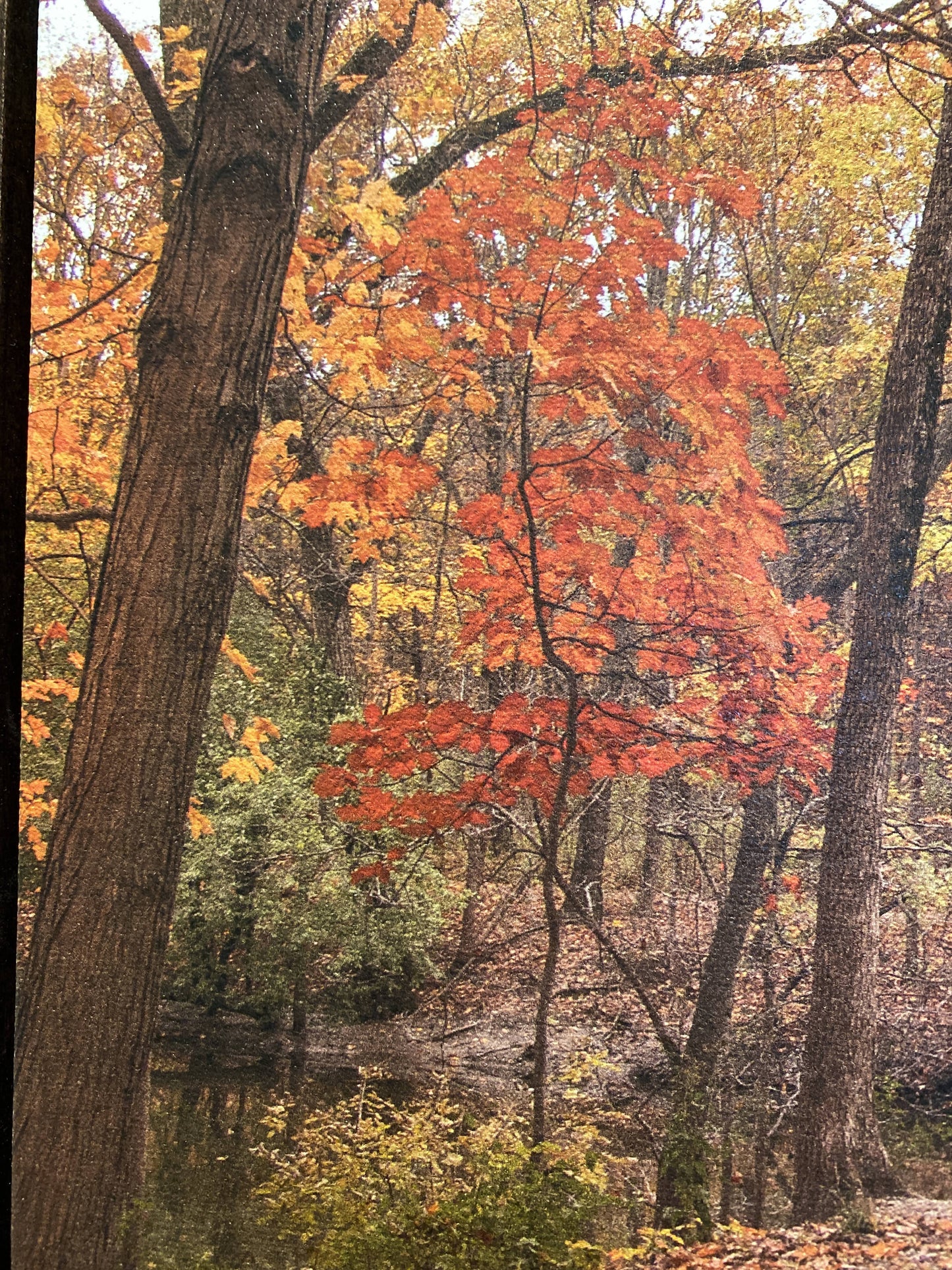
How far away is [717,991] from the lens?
200 cm

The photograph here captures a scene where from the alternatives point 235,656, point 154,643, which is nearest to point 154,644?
point 154,643

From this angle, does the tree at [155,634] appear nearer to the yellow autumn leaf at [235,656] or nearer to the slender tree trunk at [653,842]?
the yellow autumn leaf at [235,656]

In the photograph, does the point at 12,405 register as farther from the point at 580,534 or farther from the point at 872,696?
the point at 872,696

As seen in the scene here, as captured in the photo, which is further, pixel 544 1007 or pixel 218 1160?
pixel 544 1007

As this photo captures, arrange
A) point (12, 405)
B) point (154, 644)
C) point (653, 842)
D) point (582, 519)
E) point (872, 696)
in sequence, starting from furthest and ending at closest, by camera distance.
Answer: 1. point (582, 519)
2. point (653, 842)
3. point (872, 696)
4. point (154, 644)
5. point (12, 405)

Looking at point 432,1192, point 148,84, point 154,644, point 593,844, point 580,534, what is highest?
point 148,84

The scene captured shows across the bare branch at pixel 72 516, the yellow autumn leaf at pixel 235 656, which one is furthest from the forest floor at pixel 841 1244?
the bare branch at pixel 72 516

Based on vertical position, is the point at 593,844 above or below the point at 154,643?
below

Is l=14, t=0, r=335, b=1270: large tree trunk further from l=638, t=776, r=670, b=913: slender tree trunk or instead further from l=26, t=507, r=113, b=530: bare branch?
l=638, t=776, r=670, b=913: slender tree trunk

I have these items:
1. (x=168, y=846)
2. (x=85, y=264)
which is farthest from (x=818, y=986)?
(x=85, y=264)

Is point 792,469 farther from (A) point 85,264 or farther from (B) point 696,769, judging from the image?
(A) point 85,264

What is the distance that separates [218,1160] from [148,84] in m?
2.35

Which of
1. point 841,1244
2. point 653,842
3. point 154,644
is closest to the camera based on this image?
point 841,1244

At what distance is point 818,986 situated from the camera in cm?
195
